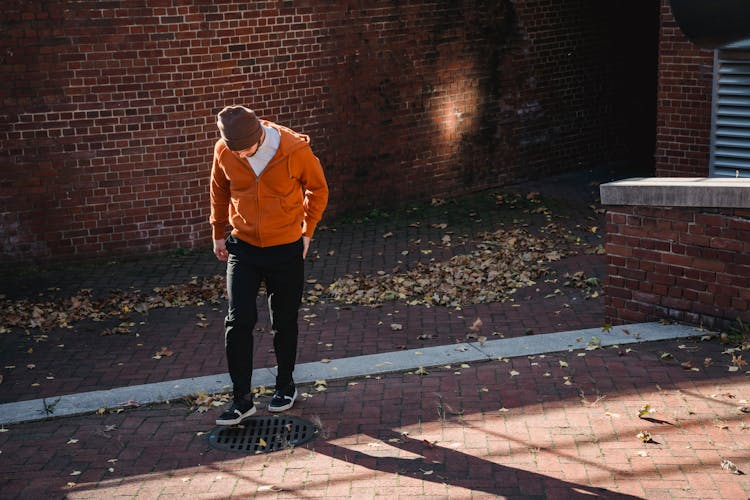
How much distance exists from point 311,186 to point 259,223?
0.43 meters

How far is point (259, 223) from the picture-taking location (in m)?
5.37

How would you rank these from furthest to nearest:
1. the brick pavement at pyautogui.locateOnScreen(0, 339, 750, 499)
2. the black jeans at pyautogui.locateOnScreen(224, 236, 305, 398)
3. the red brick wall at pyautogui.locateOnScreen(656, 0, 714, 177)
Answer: the red brick wall at pyautogui.locateOnScreen(656, 0, 714, 177), the black jeans at pyautogui.locateOnScreen(224, 236, 305, 398), the brick pavement at pyautogui.locateOnScreen(0, 339, 750, 499)

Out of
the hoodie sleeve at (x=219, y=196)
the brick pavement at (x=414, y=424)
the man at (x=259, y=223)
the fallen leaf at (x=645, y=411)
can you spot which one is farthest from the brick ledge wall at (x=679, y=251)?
the hoodie sleeve at (x=219, y=196)

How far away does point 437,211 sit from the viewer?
12531mm

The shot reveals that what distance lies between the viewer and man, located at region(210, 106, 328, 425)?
17.5ft

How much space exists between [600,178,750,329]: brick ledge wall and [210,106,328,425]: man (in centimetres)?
259

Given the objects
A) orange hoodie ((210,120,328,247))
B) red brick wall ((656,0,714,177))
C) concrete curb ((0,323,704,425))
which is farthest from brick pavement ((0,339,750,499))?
red brick wall ((656,0,714,177))

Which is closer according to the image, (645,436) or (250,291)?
(645,436)

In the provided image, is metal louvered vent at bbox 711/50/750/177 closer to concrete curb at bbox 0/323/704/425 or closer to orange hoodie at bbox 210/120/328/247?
concrete curb at bbox 0/323/704/425

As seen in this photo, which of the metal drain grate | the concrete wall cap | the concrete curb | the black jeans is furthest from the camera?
the concrete wall cap

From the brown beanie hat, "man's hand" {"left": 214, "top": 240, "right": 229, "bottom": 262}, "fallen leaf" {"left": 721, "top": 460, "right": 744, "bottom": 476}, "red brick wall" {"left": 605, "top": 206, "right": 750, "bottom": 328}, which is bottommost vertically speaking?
"fallen leaf" {"left": 721, "top": 460, "right": 744, "bottom": 476}

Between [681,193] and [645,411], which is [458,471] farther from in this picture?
[681,193]

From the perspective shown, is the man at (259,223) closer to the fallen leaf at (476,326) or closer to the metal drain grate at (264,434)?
the metal drain grate at (264,434)

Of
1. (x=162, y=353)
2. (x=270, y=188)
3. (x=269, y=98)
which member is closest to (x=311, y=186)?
(x=270, y=188)
